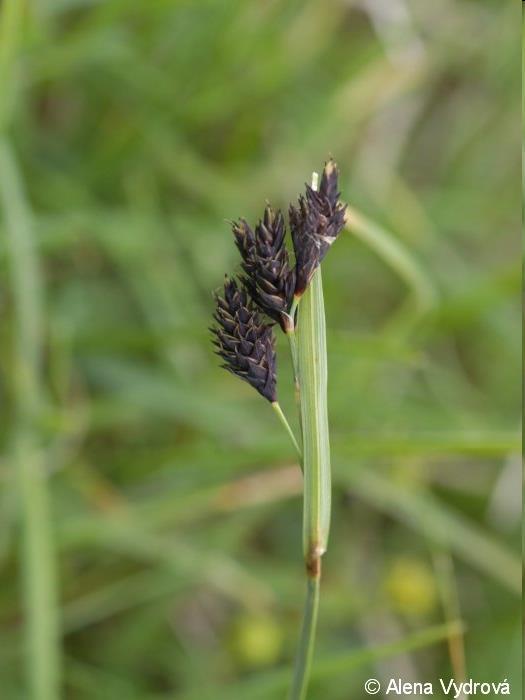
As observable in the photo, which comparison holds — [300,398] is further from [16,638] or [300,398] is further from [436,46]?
[436,46]

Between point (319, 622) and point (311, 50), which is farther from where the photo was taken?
point (311, 50)

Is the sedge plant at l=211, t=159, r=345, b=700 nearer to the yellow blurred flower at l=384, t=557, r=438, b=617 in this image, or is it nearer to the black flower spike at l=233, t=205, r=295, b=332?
the black flower spike at l=233, t=205, r=295, b=332

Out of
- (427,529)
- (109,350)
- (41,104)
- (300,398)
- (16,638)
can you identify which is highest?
(41,104)

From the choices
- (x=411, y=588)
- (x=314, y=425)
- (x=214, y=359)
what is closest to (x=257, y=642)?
(x=411, y=588)

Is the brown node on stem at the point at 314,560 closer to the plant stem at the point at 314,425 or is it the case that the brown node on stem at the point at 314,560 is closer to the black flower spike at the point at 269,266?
the plant stem at the point at 314,425

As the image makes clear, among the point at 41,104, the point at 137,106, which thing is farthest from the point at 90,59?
the point at 41,104

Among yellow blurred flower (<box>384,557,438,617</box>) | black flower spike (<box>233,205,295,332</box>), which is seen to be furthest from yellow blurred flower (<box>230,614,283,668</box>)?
black flower spike (<box>233,205,295,332</box>)

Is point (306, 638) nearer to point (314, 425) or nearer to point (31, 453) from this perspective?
point (314, 425)

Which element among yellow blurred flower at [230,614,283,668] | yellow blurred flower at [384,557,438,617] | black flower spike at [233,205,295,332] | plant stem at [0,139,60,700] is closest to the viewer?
black flower spike at [233,205,295,332]
